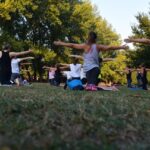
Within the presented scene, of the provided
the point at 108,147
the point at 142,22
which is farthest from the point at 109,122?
the point at 142,22

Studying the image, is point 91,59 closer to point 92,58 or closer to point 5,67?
point 92,58

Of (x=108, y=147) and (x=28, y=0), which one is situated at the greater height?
(x=28, y=0)

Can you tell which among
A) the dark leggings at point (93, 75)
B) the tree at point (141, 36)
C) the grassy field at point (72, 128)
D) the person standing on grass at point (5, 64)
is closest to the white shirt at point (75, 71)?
the person standing on grass at point (5, 64)

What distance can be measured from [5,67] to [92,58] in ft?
20.0

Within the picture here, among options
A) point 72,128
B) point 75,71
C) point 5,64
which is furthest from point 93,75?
point 72,128

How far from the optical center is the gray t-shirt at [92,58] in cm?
1648

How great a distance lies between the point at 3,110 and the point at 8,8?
2001 inches

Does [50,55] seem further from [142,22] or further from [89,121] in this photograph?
[89,121]

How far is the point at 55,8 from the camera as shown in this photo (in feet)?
217

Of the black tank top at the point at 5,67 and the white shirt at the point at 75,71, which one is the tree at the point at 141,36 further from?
the black tank top at the point at 5,67

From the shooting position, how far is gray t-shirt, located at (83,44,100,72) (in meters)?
16.5

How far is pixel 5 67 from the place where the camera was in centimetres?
2152

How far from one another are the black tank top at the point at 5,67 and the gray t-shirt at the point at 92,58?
548cm

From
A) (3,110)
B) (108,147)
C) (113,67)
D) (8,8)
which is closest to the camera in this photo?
(108,147)
